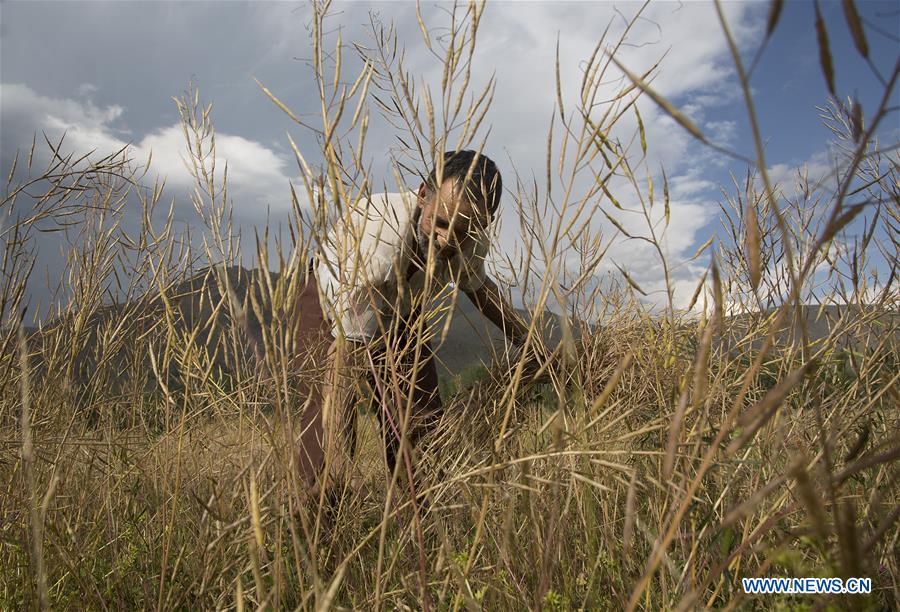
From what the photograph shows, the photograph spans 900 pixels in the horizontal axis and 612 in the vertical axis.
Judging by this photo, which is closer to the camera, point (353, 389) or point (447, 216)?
point (447, 216)

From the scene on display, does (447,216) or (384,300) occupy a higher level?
(447,216)

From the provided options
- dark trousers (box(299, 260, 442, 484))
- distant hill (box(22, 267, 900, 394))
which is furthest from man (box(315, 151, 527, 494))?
distant hill (box(22, 267, 900, 394))

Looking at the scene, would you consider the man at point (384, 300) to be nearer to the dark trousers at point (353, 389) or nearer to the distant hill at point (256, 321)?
the dark trousers at point (353, 389)

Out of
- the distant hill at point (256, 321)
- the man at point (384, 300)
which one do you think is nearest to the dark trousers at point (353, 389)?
the man at point (384, 300)

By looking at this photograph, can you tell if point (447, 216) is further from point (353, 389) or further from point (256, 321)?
point (256, 321)

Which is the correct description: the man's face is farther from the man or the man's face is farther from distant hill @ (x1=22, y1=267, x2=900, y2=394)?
distant hill @ (x1=22, y1=267, x2=900, y2=394)

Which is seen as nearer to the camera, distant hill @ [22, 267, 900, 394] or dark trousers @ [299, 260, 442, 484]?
dark trousers @ [299, 260, 442, 484]

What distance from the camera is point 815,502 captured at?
0.44 meters

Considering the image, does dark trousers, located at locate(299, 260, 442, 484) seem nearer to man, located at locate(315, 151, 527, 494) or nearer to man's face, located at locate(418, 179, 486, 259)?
man, located at locate(315, 151, 527, 494)

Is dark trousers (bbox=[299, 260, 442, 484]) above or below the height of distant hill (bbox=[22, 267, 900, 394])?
below

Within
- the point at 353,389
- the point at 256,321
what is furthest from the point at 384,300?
the point at 256,321

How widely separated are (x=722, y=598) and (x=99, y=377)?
1.87m

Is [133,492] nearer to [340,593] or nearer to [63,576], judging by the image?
[63,576]

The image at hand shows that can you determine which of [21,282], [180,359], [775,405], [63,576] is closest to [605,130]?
[775,405]
